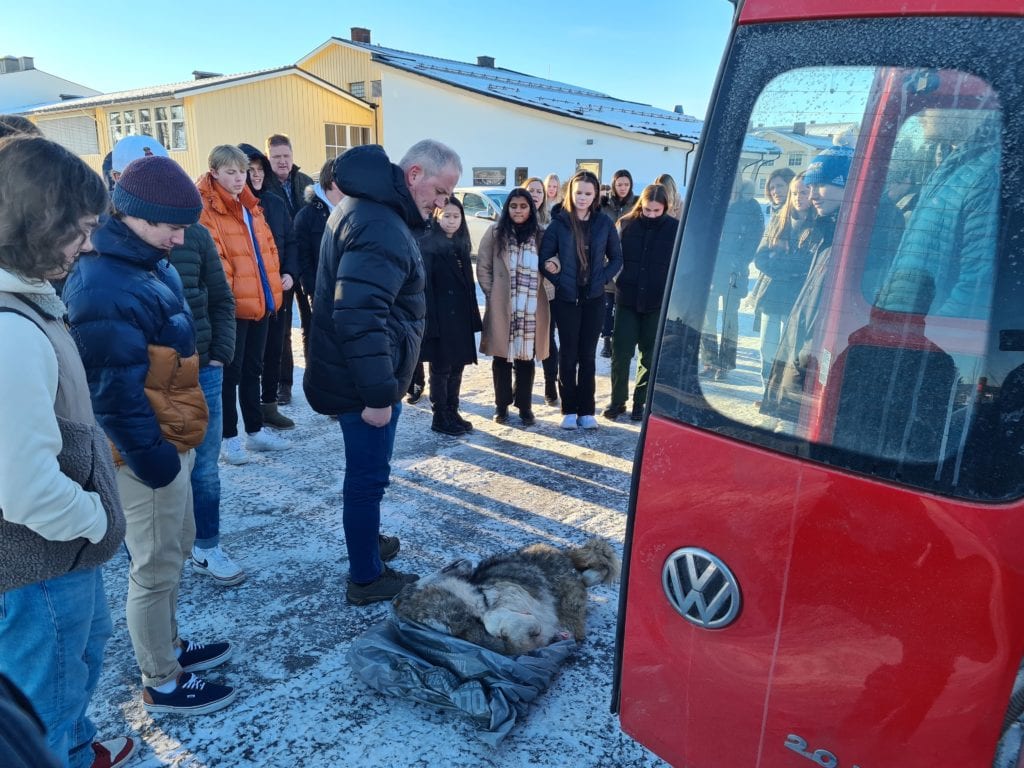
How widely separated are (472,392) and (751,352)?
17.3 ft

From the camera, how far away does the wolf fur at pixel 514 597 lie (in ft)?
8.59

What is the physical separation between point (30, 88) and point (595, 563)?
147 ft

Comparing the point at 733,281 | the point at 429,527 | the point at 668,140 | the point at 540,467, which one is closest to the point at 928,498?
the point at 733,281

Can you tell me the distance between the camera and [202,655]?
2.68 meters

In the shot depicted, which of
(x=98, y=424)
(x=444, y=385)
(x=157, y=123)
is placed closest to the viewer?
(x=98, y=424)

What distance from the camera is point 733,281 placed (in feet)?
4.87

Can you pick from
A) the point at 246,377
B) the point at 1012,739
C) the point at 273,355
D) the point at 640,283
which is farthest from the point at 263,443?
the point at 1012,739

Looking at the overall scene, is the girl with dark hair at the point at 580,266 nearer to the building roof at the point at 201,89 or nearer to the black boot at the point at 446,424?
the black boot at the point at 446,424

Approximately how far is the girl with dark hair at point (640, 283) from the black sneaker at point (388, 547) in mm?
2531

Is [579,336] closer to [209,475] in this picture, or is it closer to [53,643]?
[209,475]

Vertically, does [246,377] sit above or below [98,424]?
below

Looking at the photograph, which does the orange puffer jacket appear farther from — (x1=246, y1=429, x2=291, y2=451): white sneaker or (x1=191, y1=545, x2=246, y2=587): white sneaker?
(x1=191, y1=545, x2=246, y2=587): white sneaker

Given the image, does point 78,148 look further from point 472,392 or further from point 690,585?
point 690,585

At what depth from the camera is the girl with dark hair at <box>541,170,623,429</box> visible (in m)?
5.26
